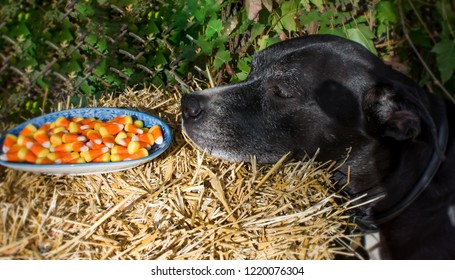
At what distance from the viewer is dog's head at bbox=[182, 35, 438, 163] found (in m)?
2.07

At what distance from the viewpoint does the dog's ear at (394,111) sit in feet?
6.31

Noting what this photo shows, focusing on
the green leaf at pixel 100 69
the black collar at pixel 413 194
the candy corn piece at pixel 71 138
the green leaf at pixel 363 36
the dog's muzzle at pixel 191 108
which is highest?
the green leaf at pixel 363 36

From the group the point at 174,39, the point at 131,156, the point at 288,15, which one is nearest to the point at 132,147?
the point at 131,156

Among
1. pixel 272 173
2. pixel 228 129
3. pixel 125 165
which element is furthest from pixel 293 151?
pixel 125 165

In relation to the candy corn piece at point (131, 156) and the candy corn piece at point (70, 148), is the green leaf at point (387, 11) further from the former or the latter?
the candy corn piece at point (70, 148)

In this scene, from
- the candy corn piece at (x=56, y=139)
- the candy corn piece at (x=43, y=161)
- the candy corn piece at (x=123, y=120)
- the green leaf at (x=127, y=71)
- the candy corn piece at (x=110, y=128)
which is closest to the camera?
the candy corn piece at (x=43, y=161)

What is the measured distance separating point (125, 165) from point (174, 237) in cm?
39

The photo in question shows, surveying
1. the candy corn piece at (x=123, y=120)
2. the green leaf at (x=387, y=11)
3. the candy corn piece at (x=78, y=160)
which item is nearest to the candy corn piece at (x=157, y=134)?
the candy corn piece at (x=123, y=120)

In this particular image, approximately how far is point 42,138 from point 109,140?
273 mm

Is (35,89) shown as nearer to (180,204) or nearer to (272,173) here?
(180,204)

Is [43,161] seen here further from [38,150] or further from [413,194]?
[413,194]

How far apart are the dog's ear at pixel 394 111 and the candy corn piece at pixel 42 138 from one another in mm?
1370

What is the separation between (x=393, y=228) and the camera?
2221 millimetres

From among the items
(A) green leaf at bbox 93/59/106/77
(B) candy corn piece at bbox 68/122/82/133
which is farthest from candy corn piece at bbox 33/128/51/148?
(A) green leaf at bbox 93/59/106/77
